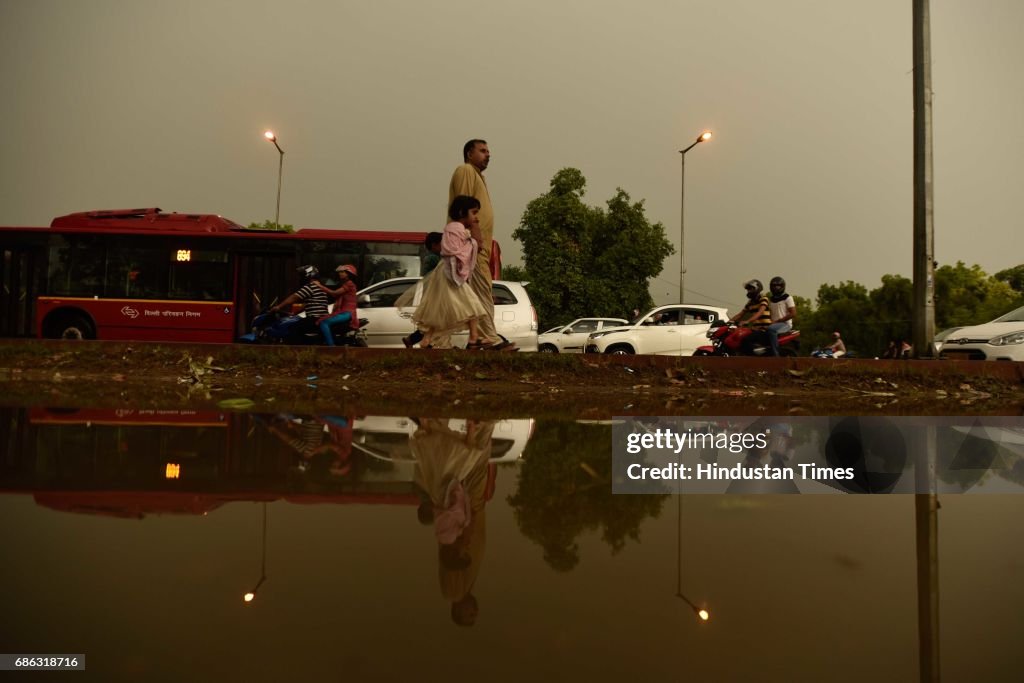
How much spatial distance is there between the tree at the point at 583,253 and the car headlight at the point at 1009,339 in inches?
1055

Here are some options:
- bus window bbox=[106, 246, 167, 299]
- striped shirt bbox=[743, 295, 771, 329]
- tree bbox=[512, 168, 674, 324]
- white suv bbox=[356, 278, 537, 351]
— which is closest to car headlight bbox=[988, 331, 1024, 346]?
striped shirt bbox=[743, 295, 771, 329]

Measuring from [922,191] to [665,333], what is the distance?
7.20m

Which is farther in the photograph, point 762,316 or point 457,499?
point 762,316

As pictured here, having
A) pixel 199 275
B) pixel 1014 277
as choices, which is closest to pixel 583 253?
pixel 199 275

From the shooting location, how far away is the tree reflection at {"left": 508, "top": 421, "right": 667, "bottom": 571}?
1.56 m

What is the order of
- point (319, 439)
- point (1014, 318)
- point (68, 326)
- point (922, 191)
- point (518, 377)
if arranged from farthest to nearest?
point (68, 326) → point (1014, 318) → point (922, 191) → point (518, 377) → point (319, 439)

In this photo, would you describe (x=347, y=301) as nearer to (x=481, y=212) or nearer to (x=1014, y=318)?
(x=481, y=212)

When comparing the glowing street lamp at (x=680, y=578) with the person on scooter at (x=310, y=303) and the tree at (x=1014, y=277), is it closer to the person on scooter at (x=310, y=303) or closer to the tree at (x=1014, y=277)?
the person on scooter at (x=310, y=303)

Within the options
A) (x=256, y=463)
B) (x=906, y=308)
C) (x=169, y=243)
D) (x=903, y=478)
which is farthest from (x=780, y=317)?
(x=906, y=308)

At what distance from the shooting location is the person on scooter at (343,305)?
30.4 ft

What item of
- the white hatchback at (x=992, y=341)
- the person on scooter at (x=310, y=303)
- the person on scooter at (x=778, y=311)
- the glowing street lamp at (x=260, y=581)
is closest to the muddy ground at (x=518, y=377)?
the person on scooter at (x=310, y=303)

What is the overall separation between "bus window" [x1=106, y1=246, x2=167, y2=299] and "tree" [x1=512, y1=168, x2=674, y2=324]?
2528 cm

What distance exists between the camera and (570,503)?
192 cm

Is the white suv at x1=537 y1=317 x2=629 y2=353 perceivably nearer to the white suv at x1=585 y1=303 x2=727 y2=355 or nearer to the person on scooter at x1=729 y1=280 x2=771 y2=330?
the white suv at x1=585 y1=303 x2=727 y2=355
